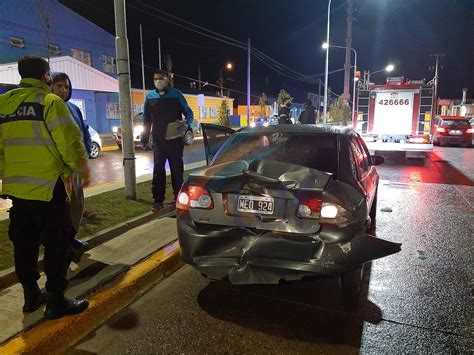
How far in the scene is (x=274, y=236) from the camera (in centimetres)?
312

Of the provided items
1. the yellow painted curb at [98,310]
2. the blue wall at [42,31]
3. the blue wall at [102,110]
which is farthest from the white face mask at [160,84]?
the blue wall at [102,110]

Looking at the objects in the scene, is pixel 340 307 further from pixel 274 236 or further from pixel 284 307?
pixel 274 236

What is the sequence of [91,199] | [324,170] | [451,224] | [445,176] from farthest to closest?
[445,176] < [91,199] < [451,224] < [324,170]

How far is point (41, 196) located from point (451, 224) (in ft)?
18.2

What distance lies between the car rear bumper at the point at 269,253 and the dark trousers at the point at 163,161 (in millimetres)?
A: 2731

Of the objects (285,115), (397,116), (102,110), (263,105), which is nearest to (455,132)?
(397,116)

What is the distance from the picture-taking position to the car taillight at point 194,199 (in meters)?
3.36

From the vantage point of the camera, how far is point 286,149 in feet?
13.1

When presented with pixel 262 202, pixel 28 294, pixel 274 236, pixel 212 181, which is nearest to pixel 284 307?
pixel 274 236

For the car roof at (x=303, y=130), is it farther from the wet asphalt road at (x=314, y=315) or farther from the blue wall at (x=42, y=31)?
the blue wall at (x=42, y=31)

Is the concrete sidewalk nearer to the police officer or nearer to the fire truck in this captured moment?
the police officer

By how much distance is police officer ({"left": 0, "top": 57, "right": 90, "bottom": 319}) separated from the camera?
9.12 feet

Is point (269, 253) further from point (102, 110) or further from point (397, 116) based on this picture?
point (102, 110)

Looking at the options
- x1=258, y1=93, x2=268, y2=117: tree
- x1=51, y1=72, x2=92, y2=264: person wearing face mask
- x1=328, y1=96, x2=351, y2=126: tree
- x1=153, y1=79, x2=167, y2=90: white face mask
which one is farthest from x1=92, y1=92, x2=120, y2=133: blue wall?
x1=51, y1=72, x2=92, y2=264: person wearing face mask
